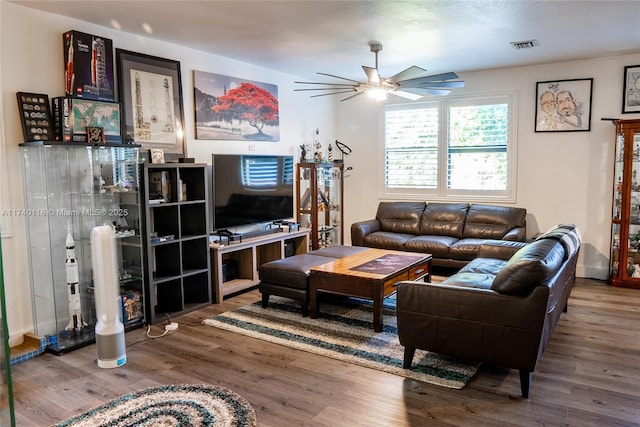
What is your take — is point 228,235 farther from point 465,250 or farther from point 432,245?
point 465,250

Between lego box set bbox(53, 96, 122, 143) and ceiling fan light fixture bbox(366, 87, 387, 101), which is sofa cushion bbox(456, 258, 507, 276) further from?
lego box set bbox(53, 96, 122, 143)

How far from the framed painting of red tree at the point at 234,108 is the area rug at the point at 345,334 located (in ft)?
6.48

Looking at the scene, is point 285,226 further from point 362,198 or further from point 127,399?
point 127,399

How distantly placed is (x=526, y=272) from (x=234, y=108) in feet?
12.4

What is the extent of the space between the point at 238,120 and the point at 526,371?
400 cm

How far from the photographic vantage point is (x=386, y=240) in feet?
19.5

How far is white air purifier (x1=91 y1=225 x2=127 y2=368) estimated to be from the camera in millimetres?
3277

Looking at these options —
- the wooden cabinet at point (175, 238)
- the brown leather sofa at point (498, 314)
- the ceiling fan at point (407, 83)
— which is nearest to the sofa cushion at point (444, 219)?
the ceiling fan at point (407, 83)

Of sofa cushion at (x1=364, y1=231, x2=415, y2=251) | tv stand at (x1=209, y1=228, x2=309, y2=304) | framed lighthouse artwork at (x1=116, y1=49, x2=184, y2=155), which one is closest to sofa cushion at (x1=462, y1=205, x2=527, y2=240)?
sofa cushion at (x1=364, y1=231, x2=415, y2=251)

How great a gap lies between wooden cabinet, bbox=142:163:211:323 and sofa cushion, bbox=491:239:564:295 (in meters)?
2.84

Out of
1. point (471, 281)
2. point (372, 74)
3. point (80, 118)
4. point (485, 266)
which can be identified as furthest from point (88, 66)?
point (485, 266)

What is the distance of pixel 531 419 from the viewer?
255 cm

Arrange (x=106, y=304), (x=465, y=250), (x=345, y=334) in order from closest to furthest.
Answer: (x=106, y=304) → (x=345, y=334) → (x=465, y=250)

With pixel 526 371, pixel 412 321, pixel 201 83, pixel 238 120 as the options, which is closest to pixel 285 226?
pixel 238 120
